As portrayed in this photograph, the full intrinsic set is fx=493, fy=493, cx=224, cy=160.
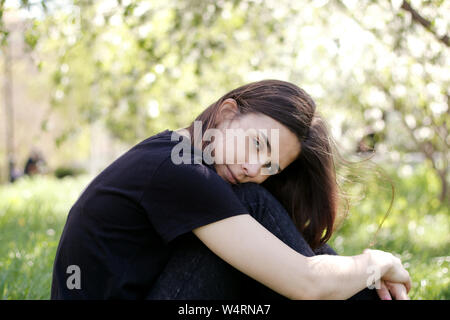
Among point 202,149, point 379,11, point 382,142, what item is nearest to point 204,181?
point 202,149

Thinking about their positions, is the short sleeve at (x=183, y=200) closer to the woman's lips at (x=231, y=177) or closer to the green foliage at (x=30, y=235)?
the woman's lips at (x=231, y=177)

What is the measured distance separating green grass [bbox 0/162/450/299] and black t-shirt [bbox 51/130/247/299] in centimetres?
96

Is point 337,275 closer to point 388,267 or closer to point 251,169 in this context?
point 388,267

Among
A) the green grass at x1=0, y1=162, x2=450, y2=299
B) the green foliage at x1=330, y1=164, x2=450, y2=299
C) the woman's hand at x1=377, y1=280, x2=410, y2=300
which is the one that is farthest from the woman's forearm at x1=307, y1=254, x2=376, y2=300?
the green grass at x1=0, y1=162, x2=450, y2=299

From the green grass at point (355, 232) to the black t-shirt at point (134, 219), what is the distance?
37.8 inches

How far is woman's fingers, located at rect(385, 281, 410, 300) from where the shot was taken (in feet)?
5.77

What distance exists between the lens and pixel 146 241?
151 centimetres

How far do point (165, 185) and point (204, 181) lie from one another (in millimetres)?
113

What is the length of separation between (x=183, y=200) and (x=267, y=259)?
298 millimetres

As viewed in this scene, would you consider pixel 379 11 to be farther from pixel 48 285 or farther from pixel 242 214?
pixel 48 285

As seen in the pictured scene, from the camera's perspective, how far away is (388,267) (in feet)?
5.67

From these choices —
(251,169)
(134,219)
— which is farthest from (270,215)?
(134,219)

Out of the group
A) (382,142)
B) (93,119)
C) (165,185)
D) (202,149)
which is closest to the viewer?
(165,185)

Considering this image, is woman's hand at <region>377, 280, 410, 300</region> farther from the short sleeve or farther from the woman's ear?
the woman's ear
